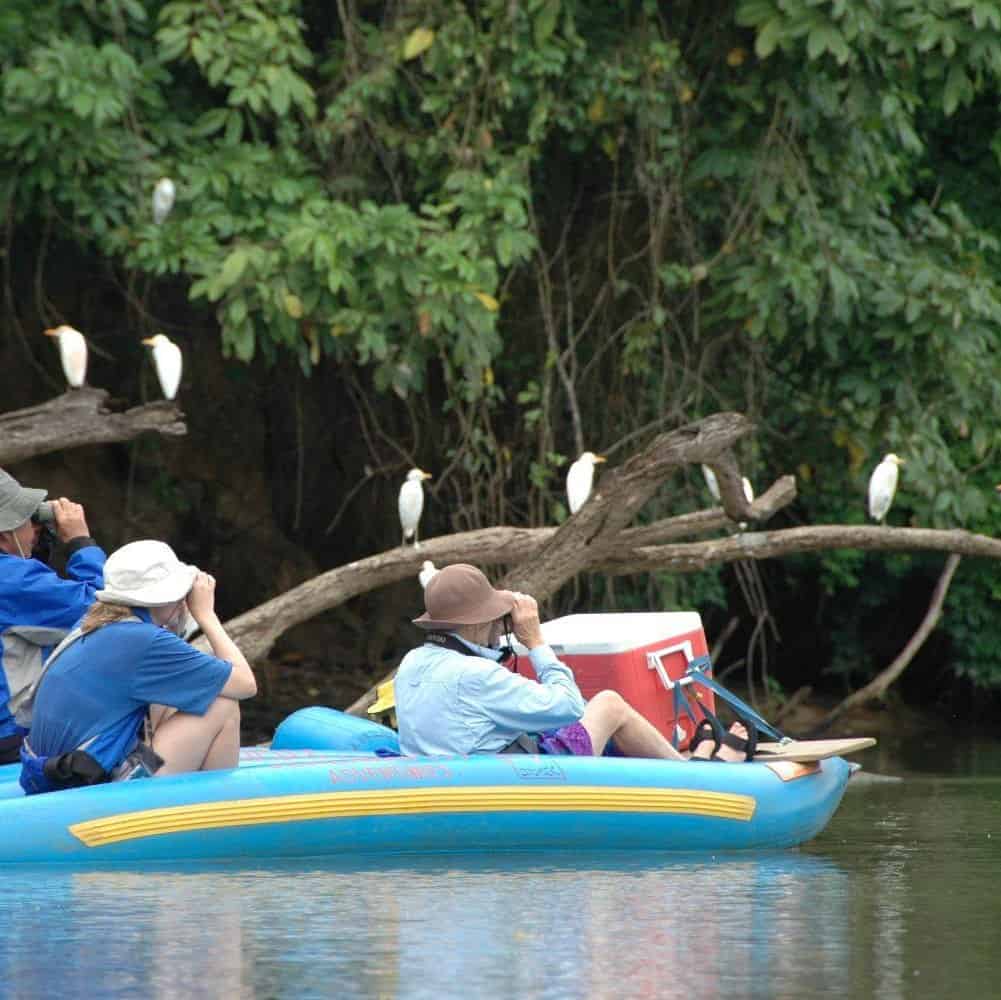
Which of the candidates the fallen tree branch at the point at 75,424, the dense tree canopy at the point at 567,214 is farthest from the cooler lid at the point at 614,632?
the dense tree canopy at the point at 567,214

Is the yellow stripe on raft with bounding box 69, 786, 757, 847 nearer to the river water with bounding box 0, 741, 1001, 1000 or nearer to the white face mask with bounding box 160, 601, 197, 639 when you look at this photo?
the river water with bounding box 0, 741, 1001, 1000

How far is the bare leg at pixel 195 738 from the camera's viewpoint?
5.73m

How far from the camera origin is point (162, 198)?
8.93 metres

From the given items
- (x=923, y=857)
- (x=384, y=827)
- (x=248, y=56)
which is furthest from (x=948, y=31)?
(x=384, y=827)

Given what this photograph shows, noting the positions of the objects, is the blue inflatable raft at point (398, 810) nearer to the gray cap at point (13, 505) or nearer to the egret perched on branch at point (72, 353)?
the gray cap at point (13, 505)

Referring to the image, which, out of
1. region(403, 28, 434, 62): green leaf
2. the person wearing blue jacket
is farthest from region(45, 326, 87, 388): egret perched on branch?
the person wearing blue jacket

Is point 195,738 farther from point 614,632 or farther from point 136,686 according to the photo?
point 614,632

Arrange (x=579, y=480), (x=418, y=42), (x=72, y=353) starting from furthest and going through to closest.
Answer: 1. (x=579, y=480)
2. (x=418, y=42)
3. (x=72, y=353)

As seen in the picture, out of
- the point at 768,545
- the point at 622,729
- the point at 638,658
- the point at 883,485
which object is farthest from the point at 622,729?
the point at 883,485

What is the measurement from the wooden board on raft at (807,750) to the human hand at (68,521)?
84.7 inches

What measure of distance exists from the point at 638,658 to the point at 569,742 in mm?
485

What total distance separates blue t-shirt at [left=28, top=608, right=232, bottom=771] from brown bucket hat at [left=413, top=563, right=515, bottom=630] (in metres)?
0.64

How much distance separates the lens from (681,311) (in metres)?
11.2

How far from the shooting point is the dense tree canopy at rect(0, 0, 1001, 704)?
8.99m
